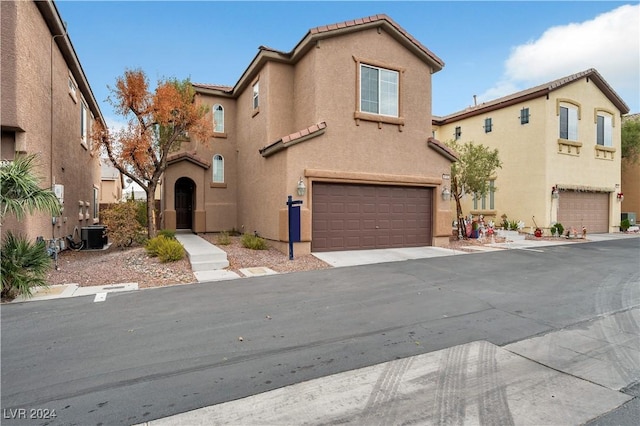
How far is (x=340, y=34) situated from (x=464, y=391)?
12.3m

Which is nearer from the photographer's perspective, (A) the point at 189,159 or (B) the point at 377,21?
(B) the point at 377,21

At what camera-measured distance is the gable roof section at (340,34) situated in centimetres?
1245

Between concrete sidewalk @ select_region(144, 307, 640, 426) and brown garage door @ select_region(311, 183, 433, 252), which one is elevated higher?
brown garage door @ select_region(311, 183, 433, 252)

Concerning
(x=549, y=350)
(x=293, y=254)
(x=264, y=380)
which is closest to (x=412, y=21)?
(x=293, y=254)

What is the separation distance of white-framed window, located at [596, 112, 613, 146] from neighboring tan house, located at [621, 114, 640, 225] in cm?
566

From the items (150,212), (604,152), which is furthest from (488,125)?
(150,212)

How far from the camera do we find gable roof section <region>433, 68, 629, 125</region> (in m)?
19.4

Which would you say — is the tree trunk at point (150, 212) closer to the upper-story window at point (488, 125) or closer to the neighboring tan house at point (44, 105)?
the neighboring tan house at point (44, 105)

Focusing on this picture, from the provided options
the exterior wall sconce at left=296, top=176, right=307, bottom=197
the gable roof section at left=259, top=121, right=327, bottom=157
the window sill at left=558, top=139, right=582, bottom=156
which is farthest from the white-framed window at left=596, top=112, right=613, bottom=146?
the exterior wall sconce at left=296, top=176, right=307, bottom=197

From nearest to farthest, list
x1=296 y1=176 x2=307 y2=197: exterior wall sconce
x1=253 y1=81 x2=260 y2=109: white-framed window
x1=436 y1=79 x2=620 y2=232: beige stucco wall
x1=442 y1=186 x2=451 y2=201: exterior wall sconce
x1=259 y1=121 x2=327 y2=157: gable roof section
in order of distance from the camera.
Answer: x1=259 y1=121 x2=327 y2=157: gable roof section < x1=296 y1=176 x2=307 y2=197: exterior wall sconce < x1=442 y1=186 x2=451 y2=201: exterior wall sconce < x1=253 y1=81 x2=260 y2=109: white-framed window < x1=436 y1=79 x2=620 y2=232: beige stucco wall

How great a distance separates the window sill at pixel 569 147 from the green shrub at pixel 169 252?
20.1 m

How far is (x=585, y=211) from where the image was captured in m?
21.5

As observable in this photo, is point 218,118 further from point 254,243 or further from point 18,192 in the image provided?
point 18,192

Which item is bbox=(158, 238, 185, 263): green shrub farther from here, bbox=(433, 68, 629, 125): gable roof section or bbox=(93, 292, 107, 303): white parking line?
bbox=(433, 68, 629, 125): gable roof section
